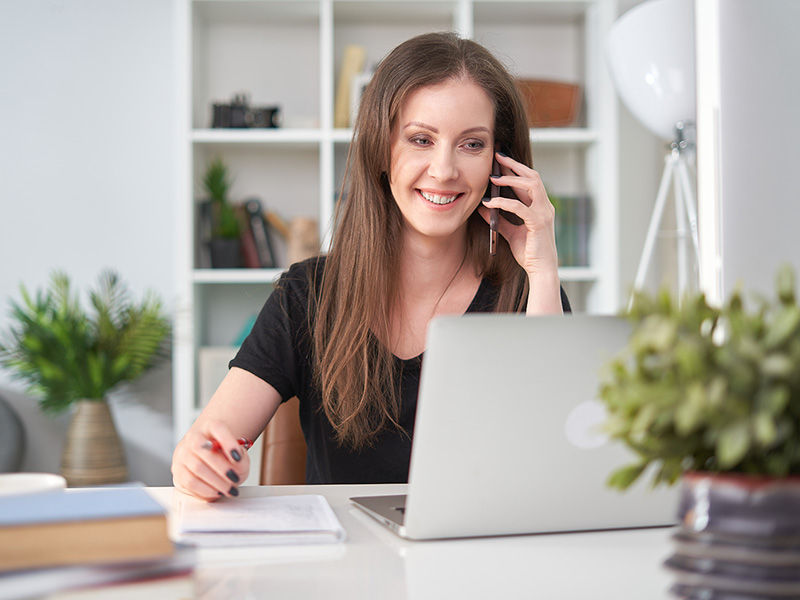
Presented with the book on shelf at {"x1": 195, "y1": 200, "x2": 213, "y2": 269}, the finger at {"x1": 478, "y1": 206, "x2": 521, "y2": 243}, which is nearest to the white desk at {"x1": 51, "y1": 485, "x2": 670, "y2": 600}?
the finger at {"x1": 478, "y1": 206, "x2": 521, "y2": 243}

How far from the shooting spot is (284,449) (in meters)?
1.45

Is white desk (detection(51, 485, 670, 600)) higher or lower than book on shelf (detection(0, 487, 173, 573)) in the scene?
lower

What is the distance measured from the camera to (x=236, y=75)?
3.32 meters

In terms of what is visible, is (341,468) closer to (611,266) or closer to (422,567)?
(422,567)

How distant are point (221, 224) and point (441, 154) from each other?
6.02 feet

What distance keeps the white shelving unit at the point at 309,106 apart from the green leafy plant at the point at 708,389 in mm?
2657

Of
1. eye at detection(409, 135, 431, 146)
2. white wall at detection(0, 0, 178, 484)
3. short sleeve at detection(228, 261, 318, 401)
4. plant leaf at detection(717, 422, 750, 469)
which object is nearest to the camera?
plant leaf at detection(717, 422, 750, 469)

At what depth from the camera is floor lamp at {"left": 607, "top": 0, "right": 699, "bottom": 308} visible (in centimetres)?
235

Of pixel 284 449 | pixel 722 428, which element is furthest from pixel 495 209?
pixel 722 428

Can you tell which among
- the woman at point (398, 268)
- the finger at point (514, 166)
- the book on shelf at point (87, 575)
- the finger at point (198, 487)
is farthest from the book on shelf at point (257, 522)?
the finger at point (514, 166)

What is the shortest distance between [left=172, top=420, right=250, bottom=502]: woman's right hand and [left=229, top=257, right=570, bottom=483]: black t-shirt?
42 centimetres

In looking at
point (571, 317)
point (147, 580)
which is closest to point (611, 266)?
point (571, 317)

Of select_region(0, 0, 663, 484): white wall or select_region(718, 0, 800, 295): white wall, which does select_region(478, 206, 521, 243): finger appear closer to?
select_region(718, 0, 800, 295): white wall

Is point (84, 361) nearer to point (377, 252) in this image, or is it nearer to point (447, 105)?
point (377, 252)
